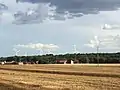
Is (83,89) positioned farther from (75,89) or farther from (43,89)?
Result: (43,89)

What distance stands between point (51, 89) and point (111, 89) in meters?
5.91

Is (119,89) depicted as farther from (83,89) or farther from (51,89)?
(51,89)

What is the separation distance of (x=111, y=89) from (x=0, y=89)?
11.2 meters

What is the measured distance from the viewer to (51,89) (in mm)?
37094

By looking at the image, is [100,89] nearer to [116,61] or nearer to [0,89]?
[0,89]

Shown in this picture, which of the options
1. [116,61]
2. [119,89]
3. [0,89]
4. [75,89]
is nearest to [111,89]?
[119,89]

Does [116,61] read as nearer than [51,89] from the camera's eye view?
No

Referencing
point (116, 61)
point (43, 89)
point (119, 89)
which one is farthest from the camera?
point (116, 61)

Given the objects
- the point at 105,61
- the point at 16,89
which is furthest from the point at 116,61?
the point at 16,89

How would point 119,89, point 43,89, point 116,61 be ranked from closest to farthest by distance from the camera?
point 119,89 < point 43,89 < point 116,61

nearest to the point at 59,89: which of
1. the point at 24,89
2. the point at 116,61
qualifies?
the point at 24,89

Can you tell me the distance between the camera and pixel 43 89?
36969 millimetres

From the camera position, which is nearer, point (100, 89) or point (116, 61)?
point (100, 89)

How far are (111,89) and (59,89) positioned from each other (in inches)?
195
